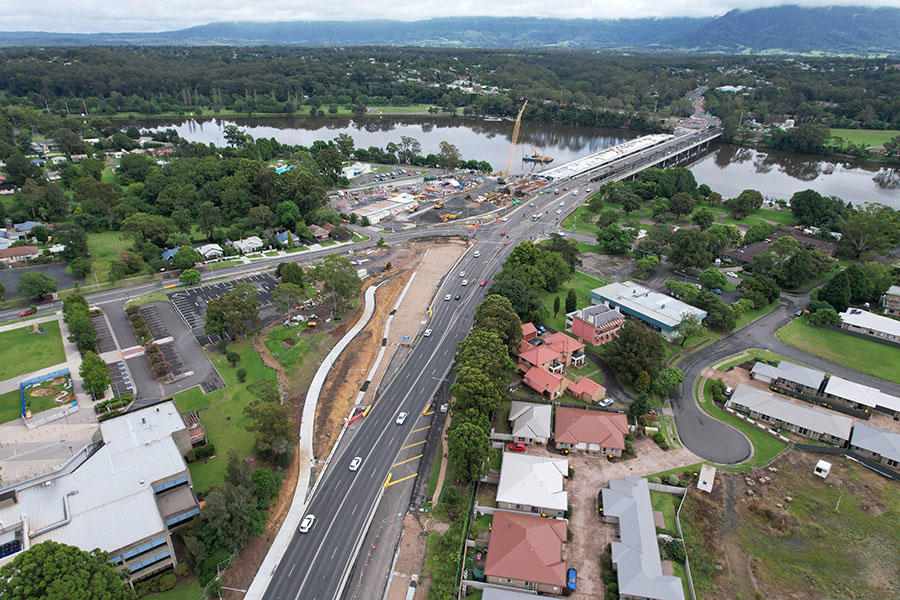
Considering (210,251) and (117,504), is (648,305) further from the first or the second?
(210,251)

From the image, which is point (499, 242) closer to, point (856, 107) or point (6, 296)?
point (6, 296)

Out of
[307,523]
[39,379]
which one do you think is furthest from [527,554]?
[39,379]

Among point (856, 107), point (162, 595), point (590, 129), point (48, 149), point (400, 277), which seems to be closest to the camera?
point (162, 595)

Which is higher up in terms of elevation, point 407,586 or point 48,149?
point 48,149

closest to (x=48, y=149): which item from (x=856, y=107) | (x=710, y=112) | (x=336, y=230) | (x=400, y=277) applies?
(x=336, y=230)

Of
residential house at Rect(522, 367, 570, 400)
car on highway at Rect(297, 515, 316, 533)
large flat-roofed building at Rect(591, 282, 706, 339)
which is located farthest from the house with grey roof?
large flat-roofed building at Rect(591, 282, 706, 339)

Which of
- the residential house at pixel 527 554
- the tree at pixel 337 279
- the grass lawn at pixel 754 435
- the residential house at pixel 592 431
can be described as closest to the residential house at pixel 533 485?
the residential house at pixel 527 554

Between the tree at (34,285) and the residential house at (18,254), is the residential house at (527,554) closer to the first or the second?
the tree at (34,285)
